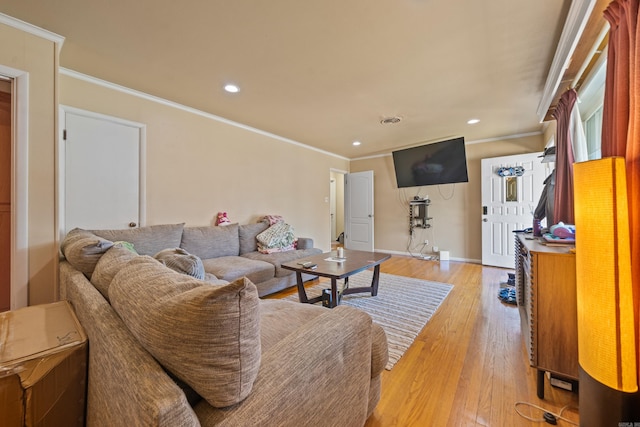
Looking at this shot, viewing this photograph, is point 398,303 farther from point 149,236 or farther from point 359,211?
point 359,211

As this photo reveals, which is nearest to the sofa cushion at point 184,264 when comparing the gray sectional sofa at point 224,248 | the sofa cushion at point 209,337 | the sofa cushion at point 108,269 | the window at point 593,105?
the sofa cushion at point 108,269

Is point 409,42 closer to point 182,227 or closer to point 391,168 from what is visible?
point 182,227

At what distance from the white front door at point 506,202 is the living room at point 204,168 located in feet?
1.12

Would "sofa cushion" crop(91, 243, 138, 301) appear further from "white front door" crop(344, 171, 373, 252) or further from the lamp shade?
"white front door" crop(344, 171, 373, 252)

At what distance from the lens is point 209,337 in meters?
0.60

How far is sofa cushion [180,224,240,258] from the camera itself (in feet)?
9.91

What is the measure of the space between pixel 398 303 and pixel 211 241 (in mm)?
2366

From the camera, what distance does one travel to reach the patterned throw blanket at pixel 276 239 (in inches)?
141

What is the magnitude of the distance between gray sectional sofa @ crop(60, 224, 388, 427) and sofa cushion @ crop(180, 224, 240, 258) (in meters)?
1.80

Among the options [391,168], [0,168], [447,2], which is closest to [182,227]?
[0,168]

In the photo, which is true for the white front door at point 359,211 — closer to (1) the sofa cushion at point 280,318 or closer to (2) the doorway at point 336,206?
(2) the doorway at point 336,206

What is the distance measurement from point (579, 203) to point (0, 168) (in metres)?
4.04

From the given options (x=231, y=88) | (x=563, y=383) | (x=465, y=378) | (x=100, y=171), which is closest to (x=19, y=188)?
(x=100, y=171)

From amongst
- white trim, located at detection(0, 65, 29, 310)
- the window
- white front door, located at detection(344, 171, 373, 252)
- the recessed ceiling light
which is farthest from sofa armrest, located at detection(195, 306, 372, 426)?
white front door, located at detection(344, 171, 373, 252)
